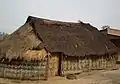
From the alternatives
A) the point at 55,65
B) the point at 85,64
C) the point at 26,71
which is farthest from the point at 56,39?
the point at 26,71

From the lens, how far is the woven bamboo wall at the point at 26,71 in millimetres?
15258

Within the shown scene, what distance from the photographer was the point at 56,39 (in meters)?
18.6

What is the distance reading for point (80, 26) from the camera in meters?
22.7

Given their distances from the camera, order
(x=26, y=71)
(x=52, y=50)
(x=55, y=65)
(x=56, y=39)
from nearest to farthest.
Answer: (x=26, y=71) → (x=52, y=50) → (x=55, y=65) → (x=56, y=39)

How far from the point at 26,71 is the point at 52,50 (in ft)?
8.94

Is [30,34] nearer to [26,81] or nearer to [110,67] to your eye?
[26,81]

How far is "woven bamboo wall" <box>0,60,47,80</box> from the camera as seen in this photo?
15.3 metres

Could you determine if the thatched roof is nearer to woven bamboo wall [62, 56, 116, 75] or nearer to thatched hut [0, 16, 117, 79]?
thatched hut [0, 16, 117, 79]

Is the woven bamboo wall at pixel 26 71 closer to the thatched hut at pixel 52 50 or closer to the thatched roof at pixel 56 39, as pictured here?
the thatched hut at pixel 52 50

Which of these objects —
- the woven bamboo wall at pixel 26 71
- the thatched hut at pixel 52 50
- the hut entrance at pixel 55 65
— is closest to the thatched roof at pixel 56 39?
the thatched hut at pixel 52 50

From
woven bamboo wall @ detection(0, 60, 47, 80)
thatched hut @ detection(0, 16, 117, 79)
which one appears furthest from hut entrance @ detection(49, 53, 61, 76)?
woven bamboo wall @ detection(0, 60, 47, 80)

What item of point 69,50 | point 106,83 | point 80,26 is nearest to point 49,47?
point 69,50

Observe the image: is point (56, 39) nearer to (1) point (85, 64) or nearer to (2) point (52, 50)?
(2) point (52, 50)

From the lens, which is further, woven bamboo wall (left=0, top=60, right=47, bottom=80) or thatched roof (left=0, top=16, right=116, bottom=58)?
thatched roof (left=0, top=16, right=116, bottom=58)
